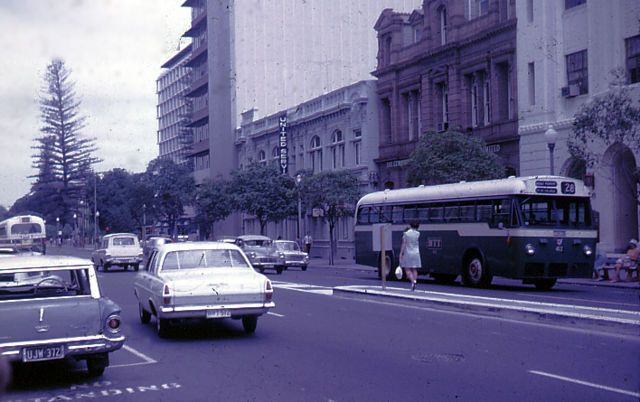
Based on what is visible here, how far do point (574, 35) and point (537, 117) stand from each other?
152 inches

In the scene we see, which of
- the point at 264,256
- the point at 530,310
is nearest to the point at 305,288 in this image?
the point at 264,256

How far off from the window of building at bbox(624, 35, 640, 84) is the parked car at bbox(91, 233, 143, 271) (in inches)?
906

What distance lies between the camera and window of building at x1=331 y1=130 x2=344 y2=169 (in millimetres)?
51344

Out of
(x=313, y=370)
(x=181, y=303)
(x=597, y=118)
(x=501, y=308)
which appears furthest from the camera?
(x=597, y=118)

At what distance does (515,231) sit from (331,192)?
22292 millimetres

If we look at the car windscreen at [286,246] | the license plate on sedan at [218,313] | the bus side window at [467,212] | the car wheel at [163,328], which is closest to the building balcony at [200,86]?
the car windscreen at [286,246]

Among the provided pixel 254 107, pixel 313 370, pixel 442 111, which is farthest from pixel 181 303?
pixel 254 107

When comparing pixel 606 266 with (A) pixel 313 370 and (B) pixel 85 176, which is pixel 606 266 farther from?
(B) pixel 85 176

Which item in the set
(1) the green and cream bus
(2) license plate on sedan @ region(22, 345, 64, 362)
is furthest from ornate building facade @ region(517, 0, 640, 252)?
(2) license plate on sedan @ region(22, 345, 64, 362)

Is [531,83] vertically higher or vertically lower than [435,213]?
higher

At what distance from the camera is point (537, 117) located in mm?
33406

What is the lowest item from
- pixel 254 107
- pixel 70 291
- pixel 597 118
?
pixel 70 291

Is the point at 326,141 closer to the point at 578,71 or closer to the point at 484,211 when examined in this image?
the point at 578,71

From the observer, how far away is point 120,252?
3534cm
